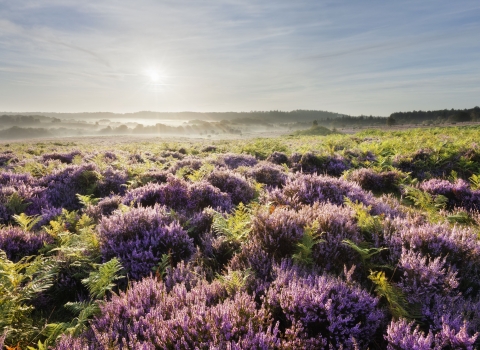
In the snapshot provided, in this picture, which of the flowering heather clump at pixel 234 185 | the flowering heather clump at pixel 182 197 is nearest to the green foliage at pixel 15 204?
the flowering heather clump at pixel 182 197

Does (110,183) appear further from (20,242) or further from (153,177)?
(20,242)

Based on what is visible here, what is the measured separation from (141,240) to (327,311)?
106 inches

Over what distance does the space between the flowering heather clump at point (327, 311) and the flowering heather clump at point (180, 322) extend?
206mm

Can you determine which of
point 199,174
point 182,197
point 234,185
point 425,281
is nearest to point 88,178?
point 199,174

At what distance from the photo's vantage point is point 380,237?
3895mm

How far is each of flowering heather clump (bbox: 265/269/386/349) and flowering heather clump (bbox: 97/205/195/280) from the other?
5.87 ft

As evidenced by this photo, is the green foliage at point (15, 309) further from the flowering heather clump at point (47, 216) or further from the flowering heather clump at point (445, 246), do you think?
the flowering heather clump at point (445, 246)

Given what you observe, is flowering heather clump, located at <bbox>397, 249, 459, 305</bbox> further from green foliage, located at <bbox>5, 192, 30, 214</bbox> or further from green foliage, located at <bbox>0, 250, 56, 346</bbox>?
green foliage, located at <bbox>5, 192, 30, 214</bbox>

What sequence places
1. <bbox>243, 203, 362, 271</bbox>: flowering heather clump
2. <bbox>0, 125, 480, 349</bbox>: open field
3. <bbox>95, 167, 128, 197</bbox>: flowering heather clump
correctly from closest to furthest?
<bbox>0, 125, 480, 349</bbox>: open field, <bbox>243, 203, 362, 271</bbox>: flowering heather clump, <bbox>95, 167, 128, 197</bbox>: flowering heather clump

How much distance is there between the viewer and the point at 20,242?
13.8ft

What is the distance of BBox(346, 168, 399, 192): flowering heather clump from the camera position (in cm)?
836

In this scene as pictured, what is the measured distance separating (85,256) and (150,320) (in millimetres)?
1845

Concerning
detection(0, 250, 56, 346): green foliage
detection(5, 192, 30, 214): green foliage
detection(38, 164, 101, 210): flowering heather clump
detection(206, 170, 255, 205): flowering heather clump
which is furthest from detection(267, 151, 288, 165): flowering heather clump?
detection(0, 250, 56, 346): green foliage

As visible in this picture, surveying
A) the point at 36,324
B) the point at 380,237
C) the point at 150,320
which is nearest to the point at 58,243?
the point at 36,324
